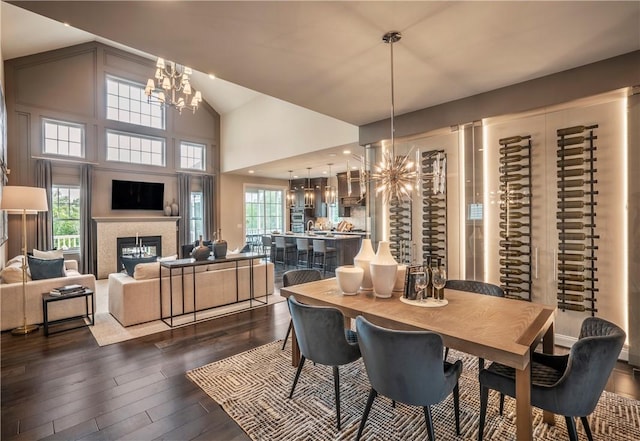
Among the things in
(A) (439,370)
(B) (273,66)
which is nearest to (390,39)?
(B) (273,66)

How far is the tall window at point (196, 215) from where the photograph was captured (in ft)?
28.9

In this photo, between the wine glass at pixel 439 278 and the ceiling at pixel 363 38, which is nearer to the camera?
the ceiling at pixel 363 38

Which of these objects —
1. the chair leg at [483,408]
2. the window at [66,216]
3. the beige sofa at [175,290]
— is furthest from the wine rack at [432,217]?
the window at [66,216]

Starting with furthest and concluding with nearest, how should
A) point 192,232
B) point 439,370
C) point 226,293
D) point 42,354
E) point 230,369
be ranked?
point 192,232, point 226,293, point 42,354, point 230,369, point 439,370

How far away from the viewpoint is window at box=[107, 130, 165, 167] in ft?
24.6

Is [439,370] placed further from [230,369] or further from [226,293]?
[226,293]

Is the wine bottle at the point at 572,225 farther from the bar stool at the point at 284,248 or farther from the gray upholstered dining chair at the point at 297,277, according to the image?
the bar stool at the point at 284,248

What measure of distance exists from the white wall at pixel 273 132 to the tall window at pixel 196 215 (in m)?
1.09

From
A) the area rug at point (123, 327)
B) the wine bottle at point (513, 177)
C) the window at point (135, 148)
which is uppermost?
the window at point (135, 148)

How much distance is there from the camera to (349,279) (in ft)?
8.16

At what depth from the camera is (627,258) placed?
294 cm

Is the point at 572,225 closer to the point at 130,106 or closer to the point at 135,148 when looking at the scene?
the point at 135,148

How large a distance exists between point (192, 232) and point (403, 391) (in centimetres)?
818

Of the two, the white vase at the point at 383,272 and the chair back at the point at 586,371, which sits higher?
the white vase at the point at 383,272
